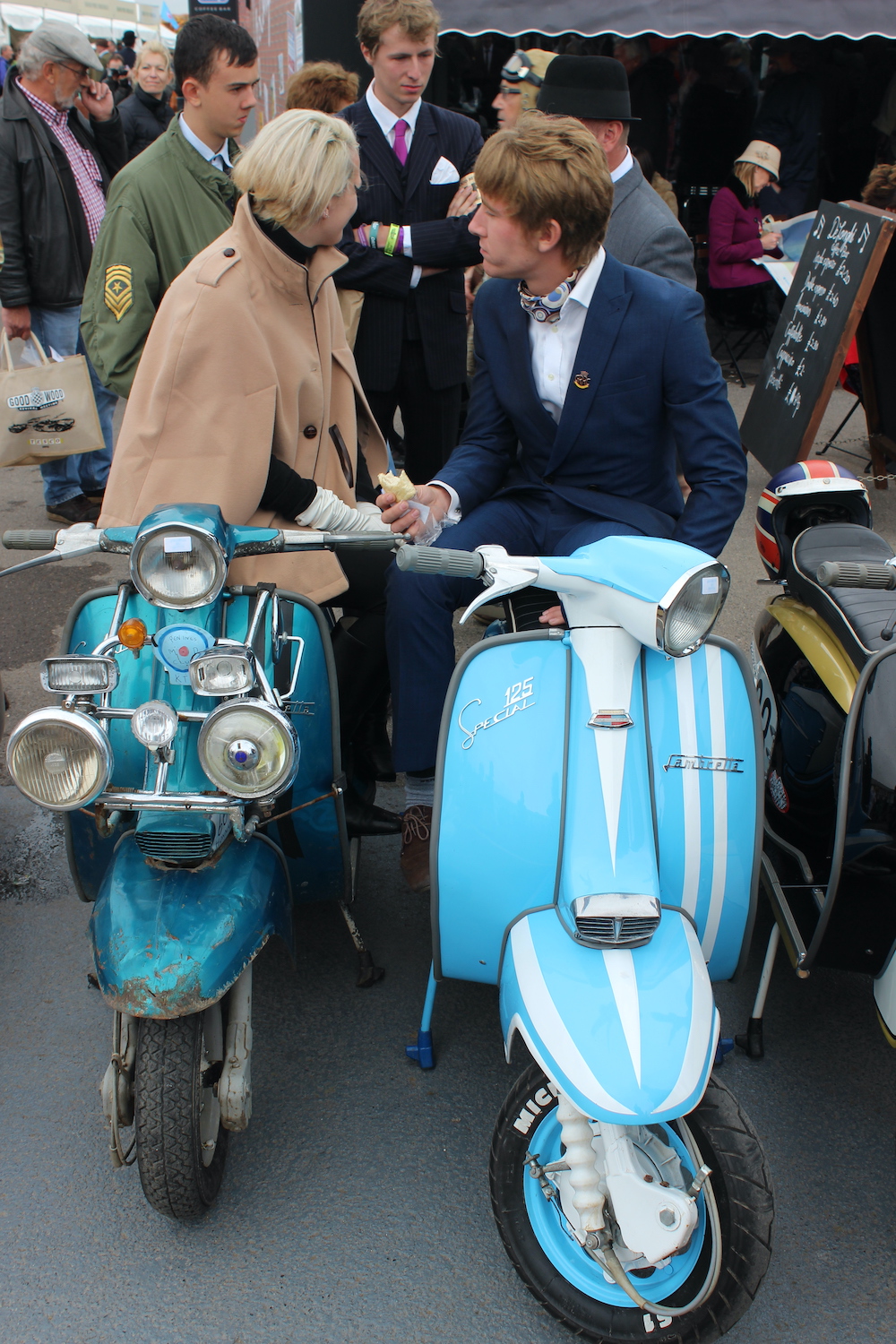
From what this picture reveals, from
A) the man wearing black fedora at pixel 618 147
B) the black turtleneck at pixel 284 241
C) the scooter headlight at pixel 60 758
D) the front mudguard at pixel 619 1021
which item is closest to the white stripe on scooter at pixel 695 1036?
the front mudguard at pixel 619 1021

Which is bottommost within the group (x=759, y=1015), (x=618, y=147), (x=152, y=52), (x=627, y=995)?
(x=759, y=1015)

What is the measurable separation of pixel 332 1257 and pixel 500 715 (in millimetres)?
1006

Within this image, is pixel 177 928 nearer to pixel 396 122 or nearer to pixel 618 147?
pixel 618 147

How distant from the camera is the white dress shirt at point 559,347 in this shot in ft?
7.98

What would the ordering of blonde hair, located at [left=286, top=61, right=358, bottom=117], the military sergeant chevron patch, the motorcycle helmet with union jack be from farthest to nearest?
blonde hair, located at [left=286, top=61, right=358, bottom=117] → the military sergeant chevron patch → the motorcycle helmet with union jack

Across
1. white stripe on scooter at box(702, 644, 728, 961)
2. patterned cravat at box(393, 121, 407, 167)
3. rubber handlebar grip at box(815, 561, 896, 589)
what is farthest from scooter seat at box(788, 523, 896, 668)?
patterned cravat at box(393, 121, 407, 167)

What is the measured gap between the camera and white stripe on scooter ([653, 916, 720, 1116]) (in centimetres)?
146

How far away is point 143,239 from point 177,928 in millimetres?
2301

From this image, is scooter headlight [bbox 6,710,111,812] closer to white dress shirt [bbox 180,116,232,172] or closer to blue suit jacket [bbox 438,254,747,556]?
blue suit jacket [bbox 438,254,747,556]

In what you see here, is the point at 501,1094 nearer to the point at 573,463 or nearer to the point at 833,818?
the point at 833,818

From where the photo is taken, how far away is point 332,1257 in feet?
6.05

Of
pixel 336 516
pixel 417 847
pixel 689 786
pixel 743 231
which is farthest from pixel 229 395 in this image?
pixel 743 231

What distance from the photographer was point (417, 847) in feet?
7.66

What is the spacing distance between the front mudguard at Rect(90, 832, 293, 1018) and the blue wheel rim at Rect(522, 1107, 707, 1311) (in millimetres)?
593
